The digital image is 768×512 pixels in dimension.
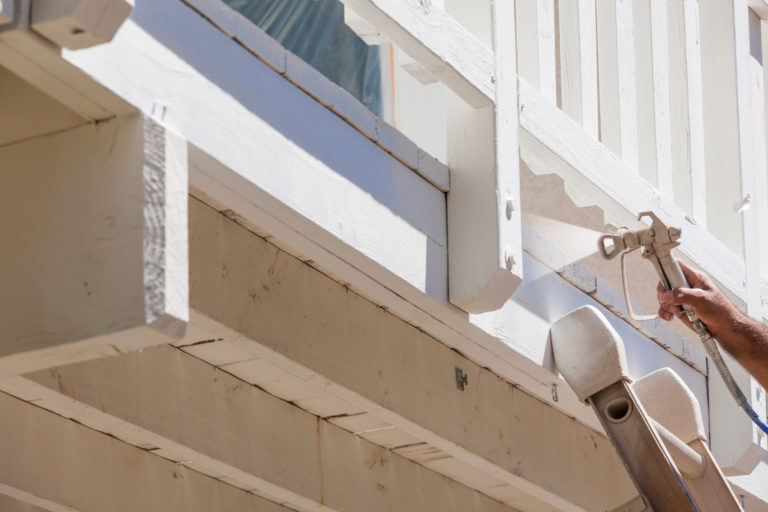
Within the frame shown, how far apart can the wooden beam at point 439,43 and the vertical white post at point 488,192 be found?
0.04m

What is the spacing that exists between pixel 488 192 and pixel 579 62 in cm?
65

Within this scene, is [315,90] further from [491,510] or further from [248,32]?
[491,510]

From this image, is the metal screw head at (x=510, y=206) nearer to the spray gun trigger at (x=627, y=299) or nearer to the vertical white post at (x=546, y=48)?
the vertical white post at (x=546, y=48)

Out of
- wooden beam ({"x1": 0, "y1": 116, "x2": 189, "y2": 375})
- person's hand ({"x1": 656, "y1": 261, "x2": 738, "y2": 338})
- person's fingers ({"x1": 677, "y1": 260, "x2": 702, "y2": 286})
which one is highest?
person's fingers ({"x1": 677, "y1": 260, "x2": 702, "y2": 286})

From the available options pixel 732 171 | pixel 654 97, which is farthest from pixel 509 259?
pixel 732 171

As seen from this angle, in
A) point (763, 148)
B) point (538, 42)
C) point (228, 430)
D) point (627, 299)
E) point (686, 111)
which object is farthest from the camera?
point (763, 148)

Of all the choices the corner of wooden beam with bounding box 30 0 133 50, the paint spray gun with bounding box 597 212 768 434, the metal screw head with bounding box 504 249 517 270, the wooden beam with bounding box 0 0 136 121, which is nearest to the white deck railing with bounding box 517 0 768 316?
the paint spray gun with bounding box 597 212 768 434

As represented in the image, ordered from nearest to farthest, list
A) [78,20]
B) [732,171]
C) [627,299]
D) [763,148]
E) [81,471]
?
[78,20] → [81,471] → [627,299] → [732,171] → [763,148]

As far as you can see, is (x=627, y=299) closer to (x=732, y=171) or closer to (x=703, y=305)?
(x=703, y=305)

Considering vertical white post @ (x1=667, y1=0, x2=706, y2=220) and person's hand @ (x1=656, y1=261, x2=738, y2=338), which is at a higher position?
vertical white post @ (x1=667, y1=0, x2=706, y2=220)

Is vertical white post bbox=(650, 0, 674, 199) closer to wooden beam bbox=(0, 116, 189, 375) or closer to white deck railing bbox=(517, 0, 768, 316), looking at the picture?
white deck railing bbox=(517, 0, 768, 316)

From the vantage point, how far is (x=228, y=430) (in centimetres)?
307

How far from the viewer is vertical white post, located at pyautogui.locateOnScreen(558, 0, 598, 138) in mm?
3332

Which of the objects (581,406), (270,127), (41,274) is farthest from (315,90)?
(581,406)
